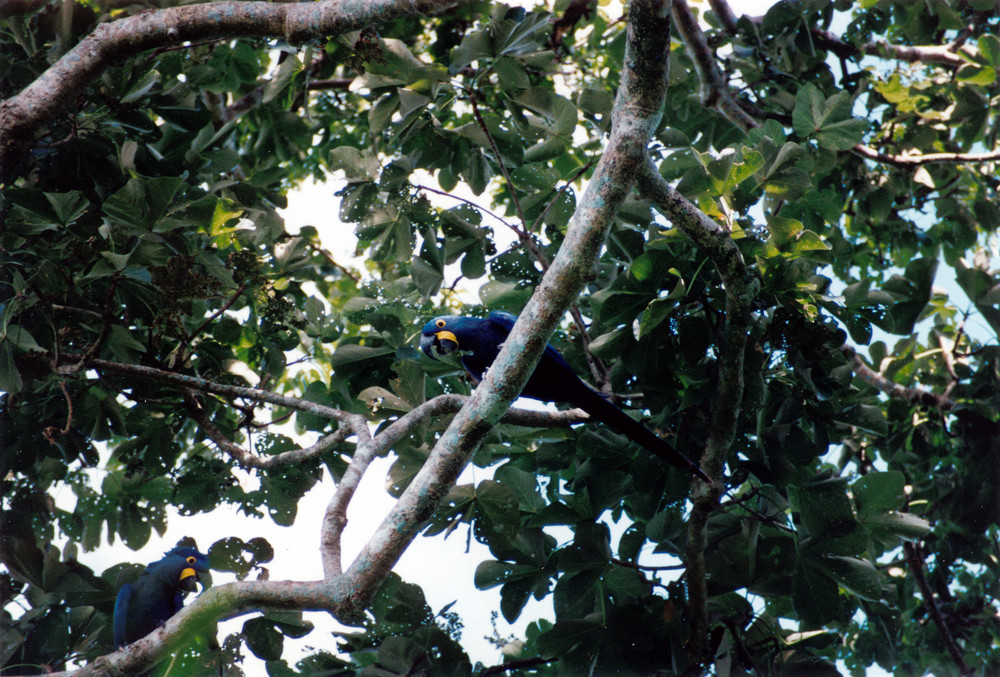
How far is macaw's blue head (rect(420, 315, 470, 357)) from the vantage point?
147 inches

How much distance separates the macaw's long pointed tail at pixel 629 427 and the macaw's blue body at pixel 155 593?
2644 millimetres

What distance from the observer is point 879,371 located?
4.43 meters

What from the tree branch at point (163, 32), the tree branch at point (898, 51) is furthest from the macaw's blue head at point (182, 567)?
the tree branch at point (898, 51)

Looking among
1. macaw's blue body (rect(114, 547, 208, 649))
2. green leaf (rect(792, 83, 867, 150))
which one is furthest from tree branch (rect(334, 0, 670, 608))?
macaw's blue body (rect(114, 547, 208, 649))

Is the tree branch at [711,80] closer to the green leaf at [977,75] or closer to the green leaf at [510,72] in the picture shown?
the green leaf at [510,72]

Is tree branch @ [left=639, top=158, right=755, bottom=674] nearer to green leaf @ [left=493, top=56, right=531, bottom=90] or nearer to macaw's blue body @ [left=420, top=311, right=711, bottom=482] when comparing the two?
Result: macaw's blue body @ [left=420, top=311, right=711, bottom=482]

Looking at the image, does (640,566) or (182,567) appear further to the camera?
(182,567)

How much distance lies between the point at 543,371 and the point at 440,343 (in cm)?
63

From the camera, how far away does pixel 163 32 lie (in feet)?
10.5

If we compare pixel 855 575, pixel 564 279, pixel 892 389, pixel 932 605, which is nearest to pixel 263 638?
pixel 564 279

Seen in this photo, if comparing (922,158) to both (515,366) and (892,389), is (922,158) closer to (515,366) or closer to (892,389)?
(892,389)

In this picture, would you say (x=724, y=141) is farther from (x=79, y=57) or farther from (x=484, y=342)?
(x=79, y=57)

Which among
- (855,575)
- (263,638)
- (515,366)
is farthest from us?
(263,638)

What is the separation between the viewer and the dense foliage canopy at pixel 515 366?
288 cm
